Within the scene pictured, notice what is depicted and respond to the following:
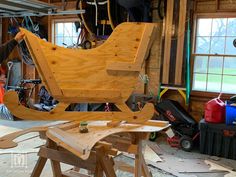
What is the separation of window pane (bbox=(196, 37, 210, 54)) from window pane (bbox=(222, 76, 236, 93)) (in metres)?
0.54

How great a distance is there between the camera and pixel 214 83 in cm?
435

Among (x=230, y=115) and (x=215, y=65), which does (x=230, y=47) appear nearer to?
(x=215, y=65)

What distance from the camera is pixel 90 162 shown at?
1.70 m

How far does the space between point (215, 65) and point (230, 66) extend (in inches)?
9.0

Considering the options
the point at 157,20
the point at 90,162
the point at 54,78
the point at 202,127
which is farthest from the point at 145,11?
the point at 90,162

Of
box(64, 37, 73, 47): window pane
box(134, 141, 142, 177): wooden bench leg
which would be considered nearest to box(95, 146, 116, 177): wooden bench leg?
box(134, 141, 142, 177): wooden bench leg

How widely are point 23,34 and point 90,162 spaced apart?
95 cm

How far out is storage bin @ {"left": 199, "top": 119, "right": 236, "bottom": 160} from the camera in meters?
3.65

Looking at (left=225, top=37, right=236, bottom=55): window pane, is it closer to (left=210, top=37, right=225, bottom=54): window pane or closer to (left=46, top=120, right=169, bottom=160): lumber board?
(left=210, top=37, right=225, bottom=54): window pane

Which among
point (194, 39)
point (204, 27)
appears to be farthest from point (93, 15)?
point (204, 27)

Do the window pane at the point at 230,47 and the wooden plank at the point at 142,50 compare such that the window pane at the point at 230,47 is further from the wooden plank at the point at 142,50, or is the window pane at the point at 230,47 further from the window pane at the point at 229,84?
the wooden plank at the point at 142,50

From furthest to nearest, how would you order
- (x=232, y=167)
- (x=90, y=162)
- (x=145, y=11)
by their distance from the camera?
(x=145, y=11), (x=232, y=167), (x=90, y=162)

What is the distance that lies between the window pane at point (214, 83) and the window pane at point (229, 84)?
0.08 m

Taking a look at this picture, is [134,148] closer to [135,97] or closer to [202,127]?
[202,127]
